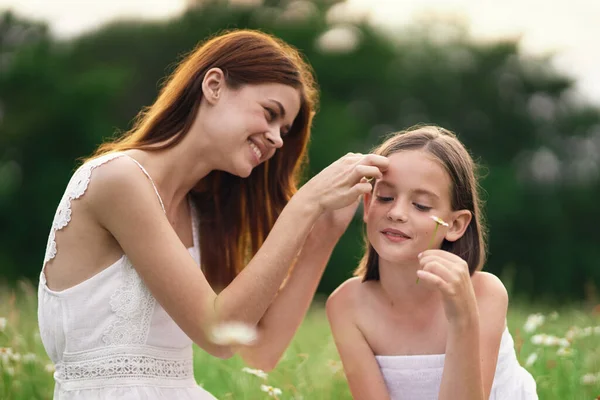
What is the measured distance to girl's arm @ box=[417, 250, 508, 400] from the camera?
8.48ft

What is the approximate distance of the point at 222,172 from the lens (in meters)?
3.70

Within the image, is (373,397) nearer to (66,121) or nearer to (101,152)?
(101,152)

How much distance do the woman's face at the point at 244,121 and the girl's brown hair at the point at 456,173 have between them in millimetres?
436

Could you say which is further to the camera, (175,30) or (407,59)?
(407,59)

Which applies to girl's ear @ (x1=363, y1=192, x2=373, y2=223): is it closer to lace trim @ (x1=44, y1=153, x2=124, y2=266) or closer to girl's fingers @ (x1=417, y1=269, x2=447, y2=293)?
girl's fingers @ (x1=417, y1=269, x2=447, y2=293)

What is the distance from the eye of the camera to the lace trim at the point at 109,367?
2941 mm

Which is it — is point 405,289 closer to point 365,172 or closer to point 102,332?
point 365,172

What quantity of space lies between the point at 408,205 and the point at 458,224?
0.95 feet

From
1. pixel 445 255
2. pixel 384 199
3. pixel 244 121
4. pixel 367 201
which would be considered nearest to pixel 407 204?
pixel 384 199

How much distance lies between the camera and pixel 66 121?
71.7 ft

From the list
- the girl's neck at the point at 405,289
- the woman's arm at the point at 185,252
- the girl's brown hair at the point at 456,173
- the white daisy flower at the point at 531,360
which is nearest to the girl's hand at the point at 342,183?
the woman's arm at the point at 185,252

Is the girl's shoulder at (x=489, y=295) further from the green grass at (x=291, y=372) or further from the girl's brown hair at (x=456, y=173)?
the green grass at (x=291, y=372)

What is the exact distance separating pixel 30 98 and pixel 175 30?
457 centimetres

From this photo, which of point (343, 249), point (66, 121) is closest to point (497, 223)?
point (343, 249)
